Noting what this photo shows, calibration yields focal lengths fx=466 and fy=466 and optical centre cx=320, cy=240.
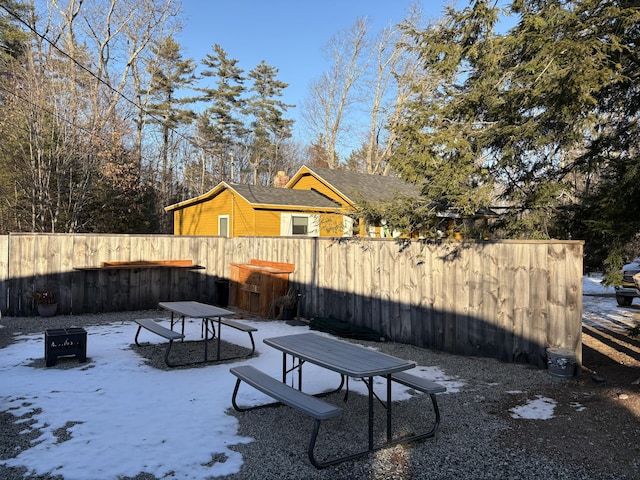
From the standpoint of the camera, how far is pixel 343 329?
8.20 m

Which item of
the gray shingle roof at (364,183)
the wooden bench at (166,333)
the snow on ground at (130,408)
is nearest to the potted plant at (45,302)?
the snow on ground at (130,408)

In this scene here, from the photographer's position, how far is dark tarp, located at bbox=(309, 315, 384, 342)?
793cm

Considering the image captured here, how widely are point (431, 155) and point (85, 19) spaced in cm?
2198

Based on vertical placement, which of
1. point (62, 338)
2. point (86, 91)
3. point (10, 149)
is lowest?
point (62, 338)

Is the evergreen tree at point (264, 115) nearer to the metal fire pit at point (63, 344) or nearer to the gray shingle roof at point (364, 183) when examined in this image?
the gray shingle roof at point (364, 183)

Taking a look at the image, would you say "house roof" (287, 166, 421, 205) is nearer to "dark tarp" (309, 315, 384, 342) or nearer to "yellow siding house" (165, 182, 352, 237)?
"yellow siding house" (165, 182, 352, 237)

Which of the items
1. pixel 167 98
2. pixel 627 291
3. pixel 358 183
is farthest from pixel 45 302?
pixel 167 98

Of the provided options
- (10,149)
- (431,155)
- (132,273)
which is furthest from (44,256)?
(10,149)

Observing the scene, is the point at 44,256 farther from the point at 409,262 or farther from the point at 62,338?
the point at 409,262

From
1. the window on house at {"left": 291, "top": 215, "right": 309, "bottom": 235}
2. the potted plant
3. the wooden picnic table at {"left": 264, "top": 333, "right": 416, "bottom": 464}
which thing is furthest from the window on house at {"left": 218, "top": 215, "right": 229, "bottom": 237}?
the wooden picnic table at {"left": 264, "top": 333, "right": 416, "bottom": 464}

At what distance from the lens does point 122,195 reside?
2041 cm

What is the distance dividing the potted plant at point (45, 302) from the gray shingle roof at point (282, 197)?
312 inches

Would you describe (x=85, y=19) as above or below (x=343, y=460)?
above

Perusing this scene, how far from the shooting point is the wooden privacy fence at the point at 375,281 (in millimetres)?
6004
